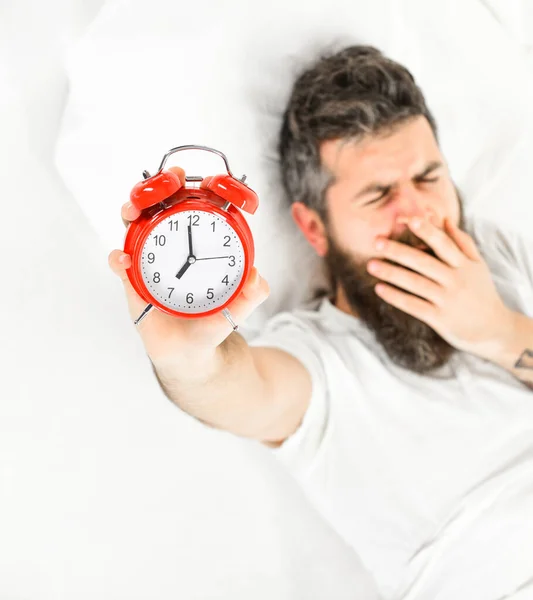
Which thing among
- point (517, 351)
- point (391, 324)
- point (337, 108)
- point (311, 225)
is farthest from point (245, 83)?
point (517, 351)

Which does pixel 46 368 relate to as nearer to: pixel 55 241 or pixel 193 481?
pixel 55 241

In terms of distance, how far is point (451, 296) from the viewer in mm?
1037

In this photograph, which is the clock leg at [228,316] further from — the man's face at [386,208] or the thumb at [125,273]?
the man's face at [386,208]

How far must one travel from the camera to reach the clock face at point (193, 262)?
63 centimetres

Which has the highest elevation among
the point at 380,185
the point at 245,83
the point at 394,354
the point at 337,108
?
the point at 245,83

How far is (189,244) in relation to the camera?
640mm

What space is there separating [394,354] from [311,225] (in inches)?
10.6

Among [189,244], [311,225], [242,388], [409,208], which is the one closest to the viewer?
[189,244]

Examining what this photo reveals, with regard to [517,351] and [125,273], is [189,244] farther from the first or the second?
[517,351]

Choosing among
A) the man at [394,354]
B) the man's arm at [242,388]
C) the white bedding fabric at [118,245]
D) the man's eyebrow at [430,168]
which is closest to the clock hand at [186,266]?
the man's arm at [242,388]

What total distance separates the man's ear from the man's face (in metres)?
0.01

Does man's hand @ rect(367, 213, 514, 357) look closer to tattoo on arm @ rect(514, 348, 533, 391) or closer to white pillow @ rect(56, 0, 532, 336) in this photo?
tattoo on arm @ rect(514, 348, 533, 391)

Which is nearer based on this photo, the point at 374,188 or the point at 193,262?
the point at 193,262

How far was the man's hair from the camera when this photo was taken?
104 cm
